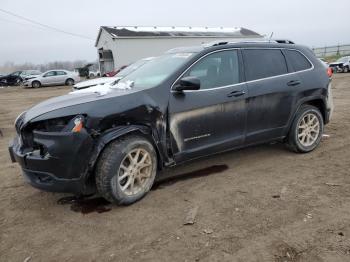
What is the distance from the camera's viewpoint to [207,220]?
362cm

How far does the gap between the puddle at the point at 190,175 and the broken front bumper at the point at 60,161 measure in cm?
106

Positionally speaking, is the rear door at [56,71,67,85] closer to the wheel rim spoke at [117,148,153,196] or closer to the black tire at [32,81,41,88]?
the black tire at [32,81,41,88]

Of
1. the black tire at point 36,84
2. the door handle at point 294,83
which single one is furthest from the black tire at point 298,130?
the black tire at point 36,84

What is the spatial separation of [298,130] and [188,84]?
225cm

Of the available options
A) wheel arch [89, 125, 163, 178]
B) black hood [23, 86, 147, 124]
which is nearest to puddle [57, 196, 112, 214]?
wheel arch [89, 125, 163, 178]

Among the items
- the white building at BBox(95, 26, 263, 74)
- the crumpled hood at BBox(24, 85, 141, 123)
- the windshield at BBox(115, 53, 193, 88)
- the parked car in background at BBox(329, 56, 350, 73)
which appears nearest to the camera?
the crumpled hood at BBox(24, 85, 141, 123)

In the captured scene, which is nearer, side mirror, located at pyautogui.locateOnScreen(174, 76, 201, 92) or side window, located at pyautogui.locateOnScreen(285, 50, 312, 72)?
side mirror, located at pyautogui.locateOnScreen(174, 76, 201, 92)

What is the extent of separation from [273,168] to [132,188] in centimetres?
207

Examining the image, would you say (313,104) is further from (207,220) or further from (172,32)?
(172,32)

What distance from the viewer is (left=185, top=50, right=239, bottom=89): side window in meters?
4.55

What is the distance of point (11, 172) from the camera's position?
5.40 metres

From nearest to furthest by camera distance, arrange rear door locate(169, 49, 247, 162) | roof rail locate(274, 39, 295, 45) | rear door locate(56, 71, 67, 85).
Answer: rear door locate(169, 49, 247, 162) < roof rail locate(274, 39, 295, 45) < rear door locate(56, 71, 67, 85)

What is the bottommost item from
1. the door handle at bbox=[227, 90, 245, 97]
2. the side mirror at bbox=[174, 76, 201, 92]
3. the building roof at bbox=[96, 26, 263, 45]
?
the door handle at bbox=[227, 90, 245, 97]

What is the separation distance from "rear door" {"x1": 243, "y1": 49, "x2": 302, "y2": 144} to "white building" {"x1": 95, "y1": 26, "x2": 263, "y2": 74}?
1093 inches
